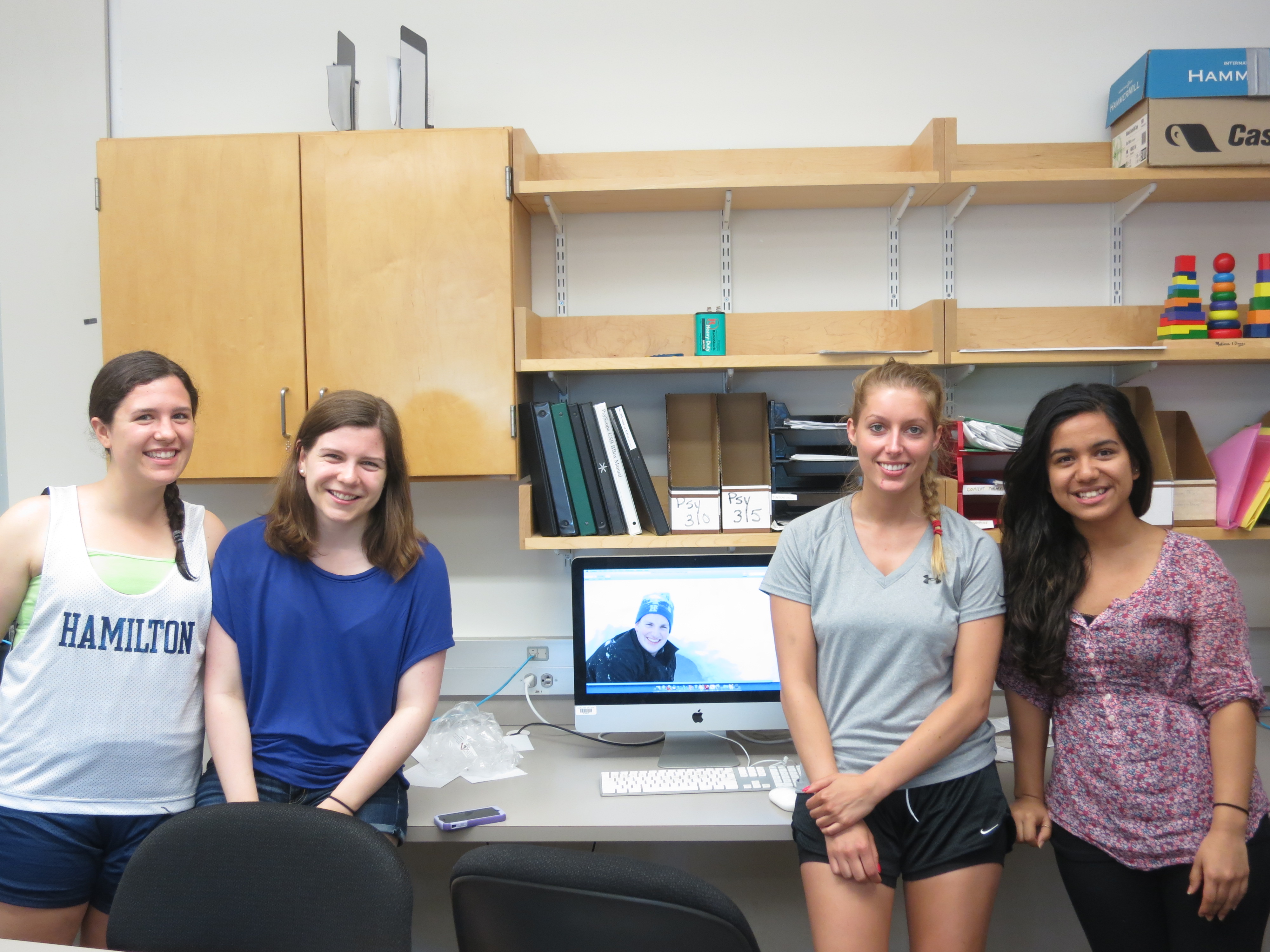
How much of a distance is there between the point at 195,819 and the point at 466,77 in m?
1.88

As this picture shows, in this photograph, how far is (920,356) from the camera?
190 centimetres

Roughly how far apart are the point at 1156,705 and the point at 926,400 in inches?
24.3

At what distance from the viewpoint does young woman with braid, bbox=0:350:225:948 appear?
4.41ft

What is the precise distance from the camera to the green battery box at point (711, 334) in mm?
2012

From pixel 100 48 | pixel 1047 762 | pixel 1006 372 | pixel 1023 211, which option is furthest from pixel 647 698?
pixel 100 48

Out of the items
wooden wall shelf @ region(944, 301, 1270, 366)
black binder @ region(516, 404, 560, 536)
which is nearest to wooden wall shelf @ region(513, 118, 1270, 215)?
wooden wall shelf @ region(944, 301, 1270, 366)

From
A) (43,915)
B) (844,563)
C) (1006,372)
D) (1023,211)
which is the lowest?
(43,915)

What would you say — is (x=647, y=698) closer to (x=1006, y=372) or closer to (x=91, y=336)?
(x=1006, y=372)

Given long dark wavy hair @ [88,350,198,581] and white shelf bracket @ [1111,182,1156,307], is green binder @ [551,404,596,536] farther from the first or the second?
white shelf bracket @ [1111,182,1156,307]

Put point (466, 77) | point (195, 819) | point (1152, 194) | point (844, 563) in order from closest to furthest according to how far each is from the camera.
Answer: point (195, 819), point (844, 563), point (1152, 194), point (466, 77)

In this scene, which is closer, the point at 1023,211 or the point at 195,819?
the point at 195,819

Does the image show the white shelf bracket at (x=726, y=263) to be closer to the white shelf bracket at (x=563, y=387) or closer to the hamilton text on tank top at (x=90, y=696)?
the white shelf bracket at (x=563, y=387)

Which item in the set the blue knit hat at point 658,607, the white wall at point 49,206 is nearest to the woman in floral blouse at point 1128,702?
the blue knit hat at point 658,607

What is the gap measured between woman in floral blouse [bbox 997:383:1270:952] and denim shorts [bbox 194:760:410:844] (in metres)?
1.09
